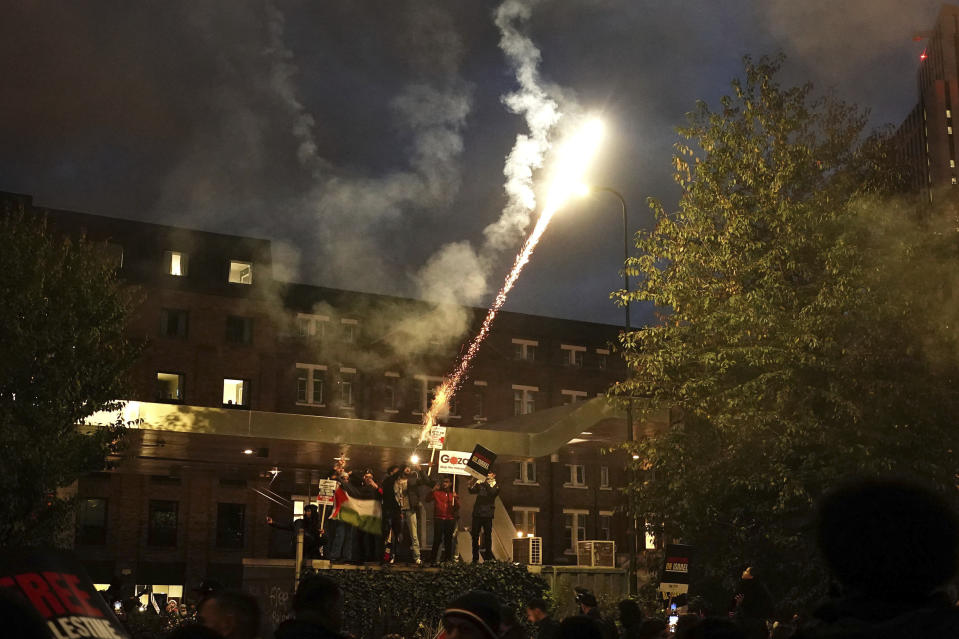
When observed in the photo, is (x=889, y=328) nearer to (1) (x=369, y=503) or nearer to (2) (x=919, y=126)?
(1) (x=369, y=503)

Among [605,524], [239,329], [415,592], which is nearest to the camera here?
[415,592]

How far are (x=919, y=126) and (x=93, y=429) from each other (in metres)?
140

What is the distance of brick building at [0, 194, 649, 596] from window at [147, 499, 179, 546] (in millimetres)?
50

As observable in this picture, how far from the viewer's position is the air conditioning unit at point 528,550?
25.6 meters

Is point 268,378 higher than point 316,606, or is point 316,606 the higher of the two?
point 268,378

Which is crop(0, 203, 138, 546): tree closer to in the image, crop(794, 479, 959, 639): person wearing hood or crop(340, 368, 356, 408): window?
crop(794, 479, 959, 639): person wearing hood

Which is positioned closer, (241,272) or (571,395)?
(241,272)

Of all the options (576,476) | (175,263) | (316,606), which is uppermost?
(175,263)

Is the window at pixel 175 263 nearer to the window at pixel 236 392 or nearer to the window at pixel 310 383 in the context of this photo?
the window at pixel 236 392

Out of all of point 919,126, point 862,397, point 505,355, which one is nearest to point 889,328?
point 862,397

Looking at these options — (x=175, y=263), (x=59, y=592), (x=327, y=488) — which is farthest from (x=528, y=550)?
(x=175, y=263)

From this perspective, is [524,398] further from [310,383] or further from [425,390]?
[310,383]

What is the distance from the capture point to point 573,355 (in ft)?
216

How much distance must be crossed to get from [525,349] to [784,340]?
41.5 metres
